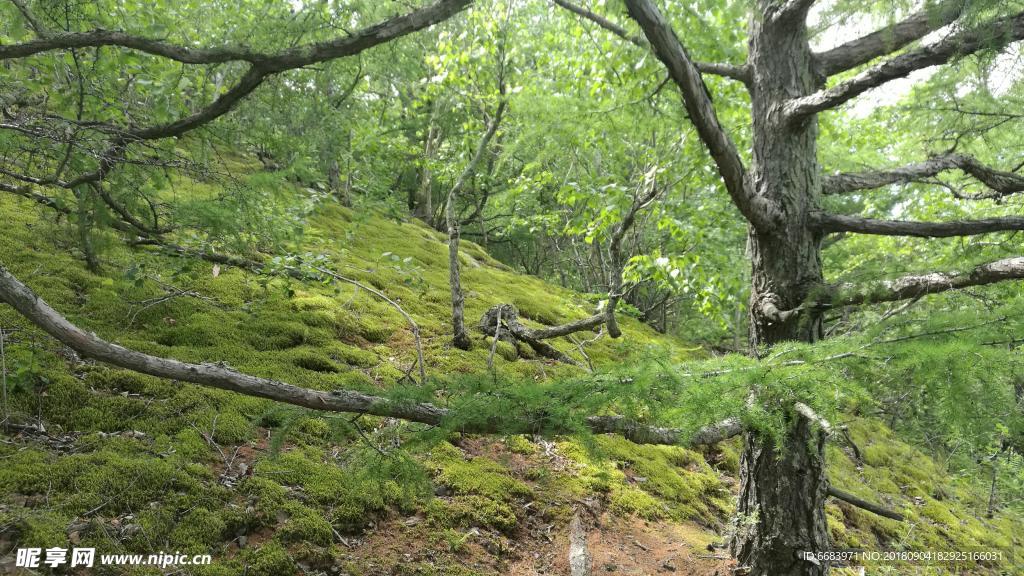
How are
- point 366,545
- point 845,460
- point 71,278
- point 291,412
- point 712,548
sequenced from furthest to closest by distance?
1. point 845,460
2. point 71,278
3. point 712,548
4. point 366,545
5. point 291,412

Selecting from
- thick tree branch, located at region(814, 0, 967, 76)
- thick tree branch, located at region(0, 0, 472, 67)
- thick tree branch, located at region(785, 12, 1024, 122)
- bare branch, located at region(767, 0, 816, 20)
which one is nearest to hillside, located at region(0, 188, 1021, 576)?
thick tree branch, located at region(0, 0, 472, 67)

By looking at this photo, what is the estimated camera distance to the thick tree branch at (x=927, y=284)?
7.68 ft

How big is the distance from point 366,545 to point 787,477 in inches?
112

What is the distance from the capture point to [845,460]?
7898mm

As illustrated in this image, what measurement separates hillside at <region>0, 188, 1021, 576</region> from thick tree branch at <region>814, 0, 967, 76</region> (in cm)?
226

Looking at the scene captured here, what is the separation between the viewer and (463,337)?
6160mm

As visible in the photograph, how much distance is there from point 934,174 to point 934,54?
44.7 inches

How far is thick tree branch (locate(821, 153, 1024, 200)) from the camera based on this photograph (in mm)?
3113

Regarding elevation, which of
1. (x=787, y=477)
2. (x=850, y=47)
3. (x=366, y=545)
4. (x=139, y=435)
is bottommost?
(x=366, y=545)

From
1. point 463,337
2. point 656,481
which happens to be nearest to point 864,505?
point 656,481

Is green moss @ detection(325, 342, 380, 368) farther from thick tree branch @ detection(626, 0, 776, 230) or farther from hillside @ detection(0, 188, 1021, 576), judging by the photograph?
thick tree branch @ detection(626, 0, 776, 230)

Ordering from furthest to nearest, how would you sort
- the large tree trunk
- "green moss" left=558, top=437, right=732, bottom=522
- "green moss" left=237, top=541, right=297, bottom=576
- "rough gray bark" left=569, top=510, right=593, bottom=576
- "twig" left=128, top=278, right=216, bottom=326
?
"green moss" left=558, top=437, right=732, bottom=522 → "twig" left=128, top=278, right=216, bottom=326 → "rough gray bark" left=569, top=510, right=593, bottom=576 → the large tree trunk → "green moss" left=237, top=541, right=297, bottom=576

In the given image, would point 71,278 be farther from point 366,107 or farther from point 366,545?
point 366,107

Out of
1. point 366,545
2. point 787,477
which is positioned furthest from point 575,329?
point 366,545
